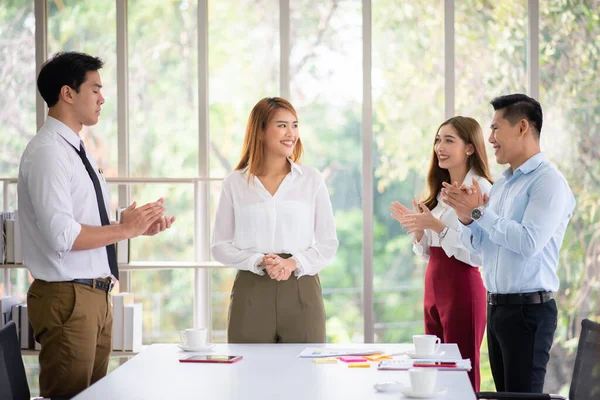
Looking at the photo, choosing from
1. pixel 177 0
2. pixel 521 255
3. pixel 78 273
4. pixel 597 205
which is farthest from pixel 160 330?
pixel 597 205

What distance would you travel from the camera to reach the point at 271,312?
133 inches

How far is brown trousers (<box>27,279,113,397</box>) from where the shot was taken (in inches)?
110

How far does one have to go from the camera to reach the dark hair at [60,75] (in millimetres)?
3057

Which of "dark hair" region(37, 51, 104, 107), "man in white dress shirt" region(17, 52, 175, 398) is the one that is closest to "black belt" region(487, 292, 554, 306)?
"man in white dress shirt" region(17, 52, 175, 398)

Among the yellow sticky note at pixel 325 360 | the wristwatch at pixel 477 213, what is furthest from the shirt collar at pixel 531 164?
the yellow sticky note at pixel 325 360

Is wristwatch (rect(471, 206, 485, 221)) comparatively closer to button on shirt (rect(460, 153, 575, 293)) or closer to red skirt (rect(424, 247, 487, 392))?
button on shirt (rect(460, 153, 575, 293))

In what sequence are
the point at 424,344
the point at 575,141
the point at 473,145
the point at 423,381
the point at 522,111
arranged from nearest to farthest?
the point at 423,381 < the point at 424,344 < the point at 522,111 < the point at 473,145 < the point at 575,141

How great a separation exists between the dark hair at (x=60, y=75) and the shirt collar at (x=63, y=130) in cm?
9

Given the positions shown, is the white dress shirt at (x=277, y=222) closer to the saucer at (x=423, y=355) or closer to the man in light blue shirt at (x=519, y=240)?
the man in light blue shirt at (x=519, y=240)

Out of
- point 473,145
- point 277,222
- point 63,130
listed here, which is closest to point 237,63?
point 277,222

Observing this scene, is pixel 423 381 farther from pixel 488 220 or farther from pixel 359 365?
pixel 488 220

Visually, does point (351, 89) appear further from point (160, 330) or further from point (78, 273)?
point (78, 273)

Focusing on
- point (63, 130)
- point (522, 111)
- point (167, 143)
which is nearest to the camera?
point (63, 130)

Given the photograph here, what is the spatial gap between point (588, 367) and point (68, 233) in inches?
73.3
